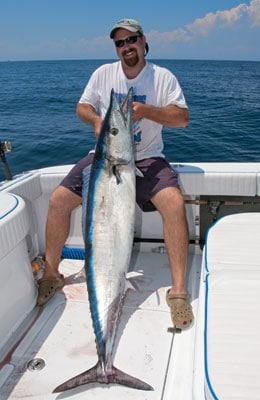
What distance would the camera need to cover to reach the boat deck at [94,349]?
220cm

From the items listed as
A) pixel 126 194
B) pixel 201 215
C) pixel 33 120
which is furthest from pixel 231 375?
pixel 33 120

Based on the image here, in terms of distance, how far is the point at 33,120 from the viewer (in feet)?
50.4

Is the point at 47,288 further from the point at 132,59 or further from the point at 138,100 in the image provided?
the point at 132,59

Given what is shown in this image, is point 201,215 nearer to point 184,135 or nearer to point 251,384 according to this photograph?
point 251,384

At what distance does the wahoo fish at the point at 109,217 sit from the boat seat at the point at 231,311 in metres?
0.52

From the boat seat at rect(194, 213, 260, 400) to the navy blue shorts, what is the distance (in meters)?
0.61

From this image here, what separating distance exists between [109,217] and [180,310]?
2.78ft

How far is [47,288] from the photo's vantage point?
2996 mm

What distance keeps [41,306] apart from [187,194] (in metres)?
1.45

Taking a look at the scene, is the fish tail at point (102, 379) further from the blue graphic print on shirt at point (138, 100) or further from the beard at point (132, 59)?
the beard at point (132, 59)

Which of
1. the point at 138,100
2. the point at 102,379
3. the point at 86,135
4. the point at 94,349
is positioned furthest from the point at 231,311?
the point at 86,135

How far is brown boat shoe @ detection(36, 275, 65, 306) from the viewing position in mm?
2936

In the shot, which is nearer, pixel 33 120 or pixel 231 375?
pixel 231 375

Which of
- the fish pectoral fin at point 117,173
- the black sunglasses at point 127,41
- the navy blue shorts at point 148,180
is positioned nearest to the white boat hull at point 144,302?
the navy blue shorts at point 148,180
